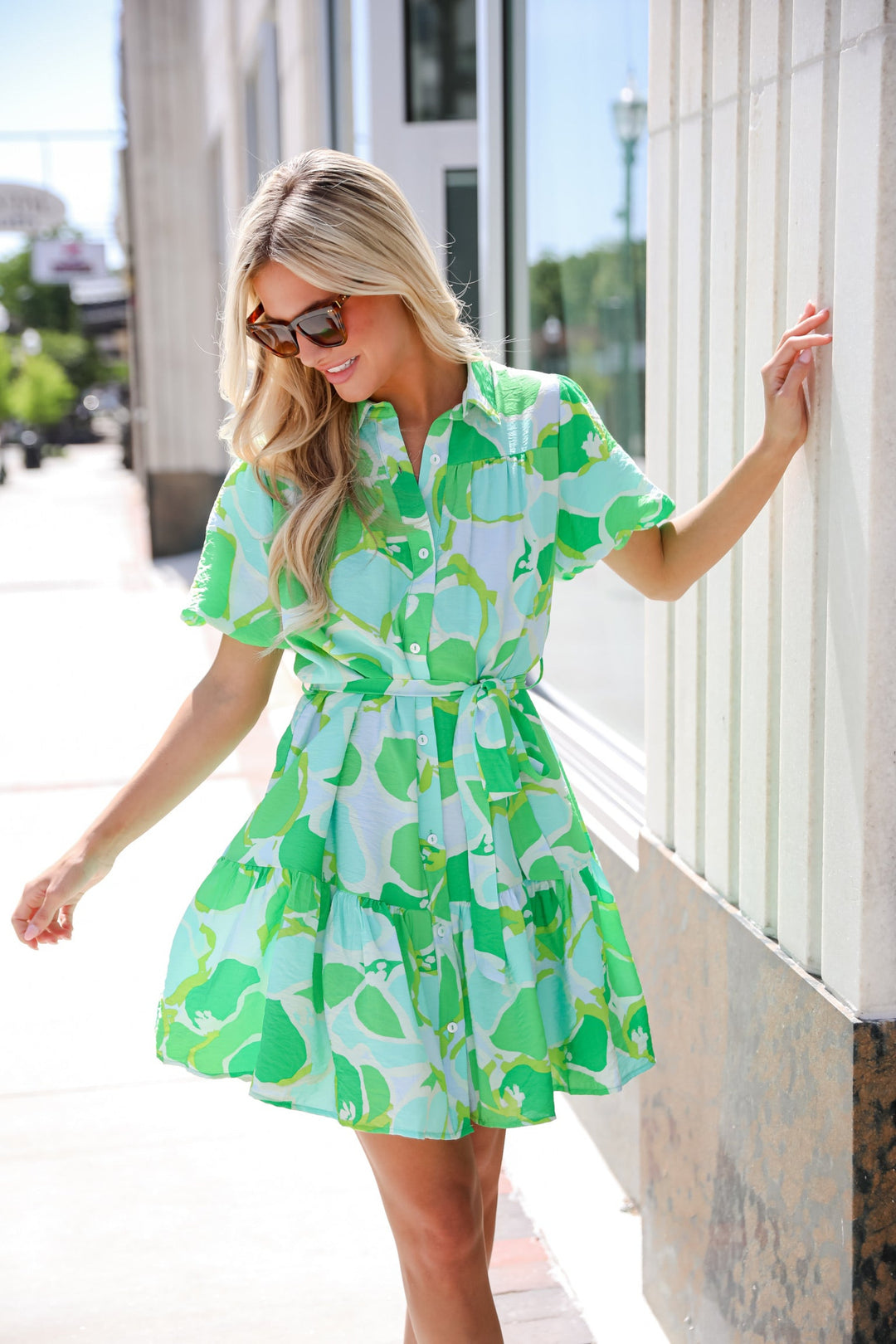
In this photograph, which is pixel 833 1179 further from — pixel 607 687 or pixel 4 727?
pixel 4 727

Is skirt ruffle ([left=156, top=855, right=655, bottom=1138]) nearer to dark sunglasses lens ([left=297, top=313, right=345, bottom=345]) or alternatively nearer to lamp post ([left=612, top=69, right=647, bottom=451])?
dark sunglasses lens ([left=297, top=313, right=345, bottom=345])

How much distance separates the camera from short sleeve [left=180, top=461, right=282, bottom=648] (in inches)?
78.8

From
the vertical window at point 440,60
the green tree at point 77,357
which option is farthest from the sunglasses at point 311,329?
the green tree at point 77,357

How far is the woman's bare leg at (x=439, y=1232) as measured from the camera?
1904 millimetres

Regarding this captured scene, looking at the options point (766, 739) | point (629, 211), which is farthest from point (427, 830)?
point (629, 211)

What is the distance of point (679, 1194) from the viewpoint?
8.23 feet

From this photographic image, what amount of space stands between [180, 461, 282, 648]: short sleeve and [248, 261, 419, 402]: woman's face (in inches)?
7.6

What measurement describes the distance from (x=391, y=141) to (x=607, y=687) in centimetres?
300

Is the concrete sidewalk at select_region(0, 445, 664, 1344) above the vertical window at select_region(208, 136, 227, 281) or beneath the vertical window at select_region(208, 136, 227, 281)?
beneath

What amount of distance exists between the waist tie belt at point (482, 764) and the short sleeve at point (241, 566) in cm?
15

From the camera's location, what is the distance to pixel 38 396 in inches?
2608

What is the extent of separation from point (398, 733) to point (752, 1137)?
84cm

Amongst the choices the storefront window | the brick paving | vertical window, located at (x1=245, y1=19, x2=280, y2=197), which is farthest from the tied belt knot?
vertical window, located at (x1=245, y1=19, x2=280, y2=197)

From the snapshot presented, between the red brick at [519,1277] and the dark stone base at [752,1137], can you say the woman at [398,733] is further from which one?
the red brick at [519,1277]
